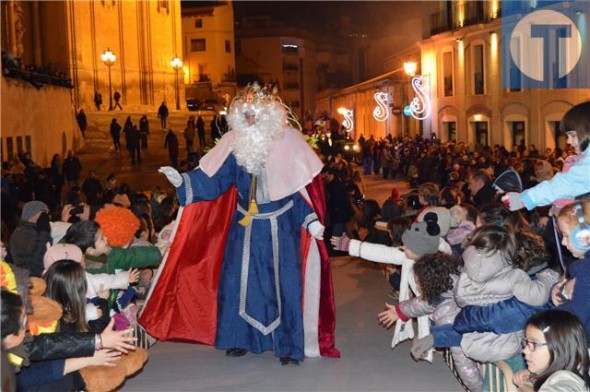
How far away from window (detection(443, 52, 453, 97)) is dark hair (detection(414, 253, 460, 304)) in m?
29.9

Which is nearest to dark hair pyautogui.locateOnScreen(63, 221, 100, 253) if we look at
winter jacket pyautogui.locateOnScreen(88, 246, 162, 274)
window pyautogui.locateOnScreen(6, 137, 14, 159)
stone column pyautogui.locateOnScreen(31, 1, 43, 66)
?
winter jacket pyautogui.locateOnScreen(88, 246, 162, 274)

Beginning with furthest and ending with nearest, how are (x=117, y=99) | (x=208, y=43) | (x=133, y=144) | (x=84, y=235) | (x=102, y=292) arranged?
(x=208, y=43)
(x=117, y=99)
(x=133, y=144)
(x=84, y=235)
(x=102, y=292)

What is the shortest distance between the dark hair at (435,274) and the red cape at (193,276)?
1676 mm

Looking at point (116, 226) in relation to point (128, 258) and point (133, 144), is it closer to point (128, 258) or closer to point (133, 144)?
point (128, 258)

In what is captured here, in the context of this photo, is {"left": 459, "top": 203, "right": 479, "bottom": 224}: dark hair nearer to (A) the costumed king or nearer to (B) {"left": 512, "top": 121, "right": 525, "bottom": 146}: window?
(A) the costumed king

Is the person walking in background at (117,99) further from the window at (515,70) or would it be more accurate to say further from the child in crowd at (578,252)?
the child in crowd at (578,252)

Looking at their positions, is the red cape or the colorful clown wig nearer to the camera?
the colorful clown wig

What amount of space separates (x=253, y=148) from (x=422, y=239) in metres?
1.65

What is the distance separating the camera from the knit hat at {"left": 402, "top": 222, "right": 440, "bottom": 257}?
6.09m

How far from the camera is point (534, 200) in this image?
483 centimetres

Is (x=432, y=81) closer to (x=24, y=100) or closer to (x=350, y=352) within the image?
(x=24, y=100)

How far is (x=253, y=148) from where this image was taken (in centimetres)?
680

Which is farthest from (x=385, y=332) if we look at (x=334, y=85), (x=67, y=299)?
(x=334, y=85)

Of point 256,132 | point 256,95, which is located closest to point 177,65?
point 256,95
